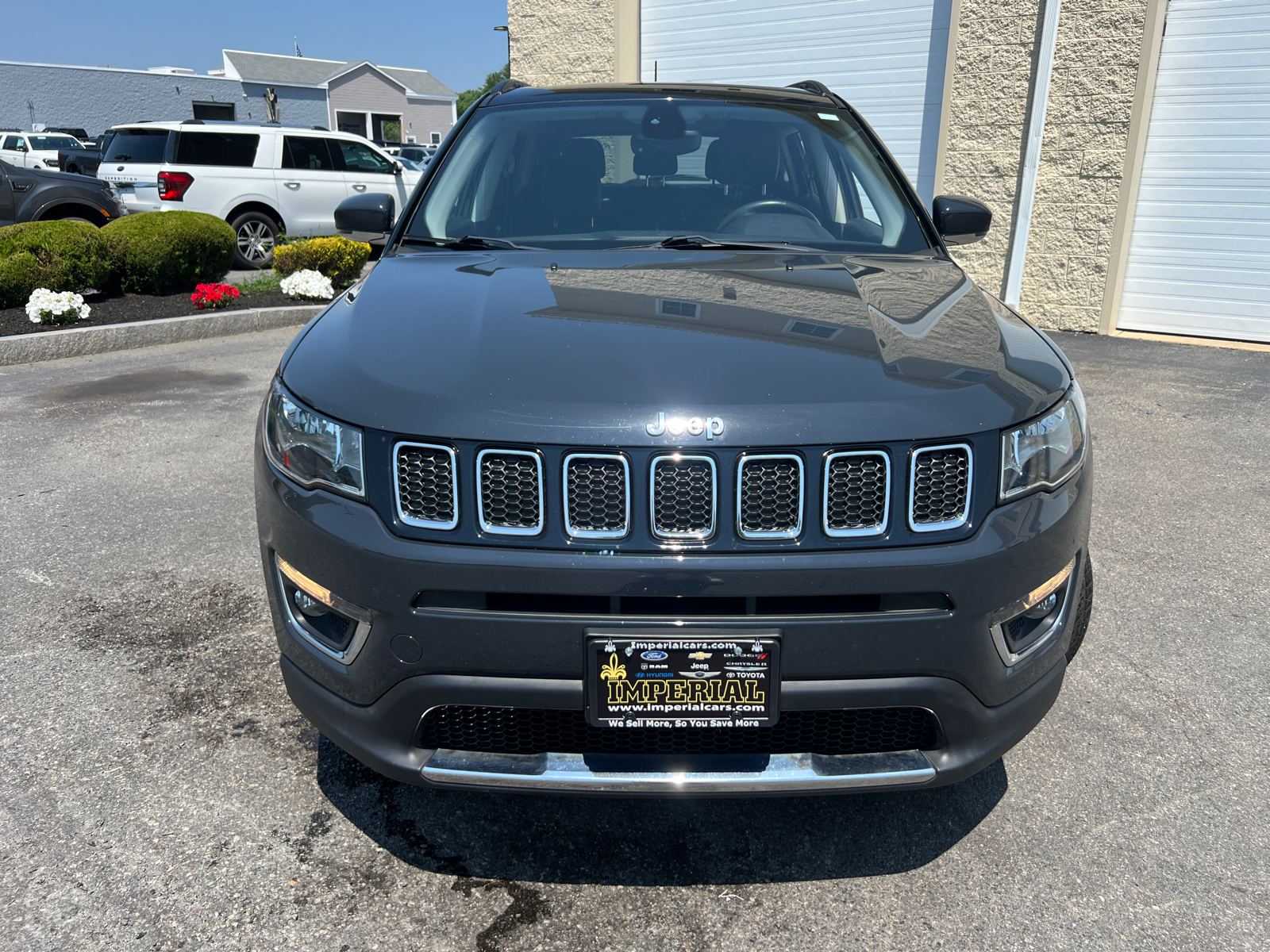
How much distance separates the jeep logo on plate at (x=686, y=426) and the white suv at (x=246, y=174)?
1070 centimetres

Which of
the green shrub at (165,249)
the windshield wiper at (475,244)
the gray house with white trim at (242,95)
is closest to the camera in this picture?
the windshield wiper at (475,244)

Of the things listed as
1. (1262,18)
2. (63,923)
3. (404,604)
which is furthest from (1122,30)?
(63,923)

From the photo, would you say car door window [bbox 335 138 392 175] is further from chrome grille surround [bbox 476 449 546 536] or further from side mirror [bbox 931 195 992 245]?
chrome grille surround [bbox 476 449 546 536]

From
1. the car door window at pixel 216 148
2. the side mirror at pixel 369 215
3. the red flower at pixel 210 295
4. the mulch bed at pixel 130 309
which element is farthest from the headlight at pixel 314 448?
the car door window at pixel 216 148

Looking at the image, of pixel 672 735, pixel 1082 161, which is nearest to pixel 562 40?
pixel 1082 161

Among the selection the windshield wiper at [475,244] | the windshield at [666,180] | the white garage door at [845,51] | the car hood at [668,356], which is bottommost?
the car hood at [668,356]

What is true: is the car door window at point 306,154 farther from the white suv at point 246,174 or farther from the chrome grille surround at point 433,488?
the chrome grille surround at point 433,488

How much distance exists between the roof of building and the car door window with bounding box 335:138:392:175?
160ft

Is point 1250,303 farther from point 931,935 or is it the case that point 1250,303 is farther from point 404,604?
point 404,604

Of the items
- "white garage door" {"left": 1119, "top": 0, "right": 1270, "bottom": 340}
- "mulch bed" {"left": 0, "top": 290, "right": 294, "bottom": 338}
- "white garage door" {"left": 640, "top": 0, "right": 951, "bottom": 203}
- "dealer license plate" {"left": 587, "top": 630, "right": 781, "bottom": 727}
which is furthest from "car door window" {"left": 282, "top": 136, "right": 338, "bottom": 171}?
"dealer license plate" {"left": 587, "top": 630, "right": 781, "bottom": 727}

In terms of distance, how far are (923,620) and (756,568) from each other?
34cm

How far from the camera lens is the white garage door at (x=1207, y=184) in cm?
823

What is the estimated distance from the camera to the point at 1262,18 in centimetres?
805

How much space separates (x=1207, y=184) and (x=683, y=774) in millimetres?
9238
